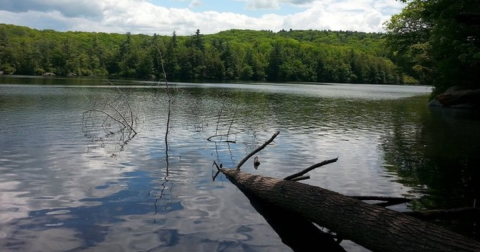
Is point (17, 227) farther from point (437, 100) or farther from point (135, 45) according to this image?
point (135, 45)

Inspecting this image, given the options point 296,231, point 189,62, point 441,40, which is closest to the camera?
point 296,231

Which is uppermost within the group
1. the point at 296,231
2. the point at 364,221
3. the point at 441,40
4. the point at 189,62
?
the point at 189,62

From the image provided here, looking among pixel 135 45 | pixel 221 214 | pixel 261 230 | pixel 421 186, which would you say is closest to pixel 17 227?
pixel 221 214

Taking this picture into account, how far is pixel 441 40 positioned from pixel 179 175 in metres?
27.2

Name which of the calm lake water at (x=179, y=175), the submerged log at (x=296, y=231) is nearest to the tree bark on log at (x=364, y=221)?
the submerged log at (x=296, y=231)

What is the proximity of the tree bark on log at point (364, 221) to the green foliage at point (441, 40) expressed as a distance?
4.54 meters

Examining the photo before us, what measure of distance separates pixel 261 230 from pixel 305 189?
151cm

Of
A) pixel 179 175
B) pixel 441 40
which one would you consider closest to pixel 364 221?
pixel 179 175

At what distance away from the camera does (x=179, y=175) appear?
48.1ft

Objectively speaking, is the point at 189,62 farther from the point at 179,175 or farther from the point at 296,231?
the point at 296,231

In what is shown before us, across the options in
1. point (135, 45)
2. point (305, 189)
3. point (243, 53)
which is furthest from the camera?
point (243, 53)

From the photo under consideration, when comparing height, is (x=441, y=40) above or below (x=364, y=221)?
above

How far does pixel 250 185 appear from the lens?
12.2m

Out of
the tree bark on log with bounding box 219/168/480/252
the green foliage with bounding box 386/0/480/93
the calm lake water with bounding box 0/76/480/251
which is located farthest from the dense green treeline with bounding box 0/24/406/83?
the tree bark on log with bounding box 219/168/480/252
